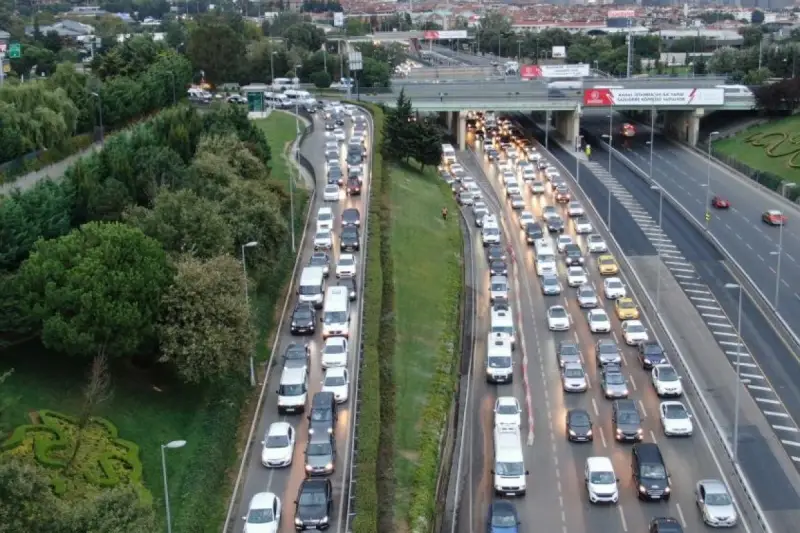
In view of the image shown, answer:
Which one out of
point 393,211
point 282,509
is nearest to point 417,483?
point 282,509

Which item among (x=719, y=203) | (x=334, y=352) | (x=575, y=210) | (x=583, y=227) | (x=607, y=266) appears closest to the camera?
(x=334, y=352)

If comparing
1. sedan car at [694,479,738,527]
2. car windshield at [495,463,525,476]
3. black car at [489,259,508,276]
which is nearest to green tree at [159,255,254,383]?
car windshield at [495,463,525,476]

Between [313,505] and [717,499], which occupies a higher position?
[313,505]

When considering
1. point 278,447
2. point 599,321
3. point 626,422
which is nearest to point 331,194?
point 599,321

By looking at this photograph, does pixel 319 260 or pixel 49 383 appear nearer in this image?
pixel 49 383

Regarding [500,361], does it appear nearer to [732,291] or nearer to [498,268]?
[498,268]

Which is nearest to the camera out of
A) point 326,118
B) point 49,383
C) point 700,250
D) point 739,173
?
point 49,383

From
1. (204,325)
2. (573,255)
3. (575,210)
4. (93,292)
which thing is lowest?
(573,255)

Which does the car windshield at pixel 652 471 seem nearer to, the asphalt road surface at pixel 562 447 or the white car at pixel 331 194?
the asphalt road surface at pixel 562 447

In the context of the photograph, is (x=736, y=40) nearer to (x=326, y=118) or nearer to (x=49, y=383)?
(x=326, y=118)
